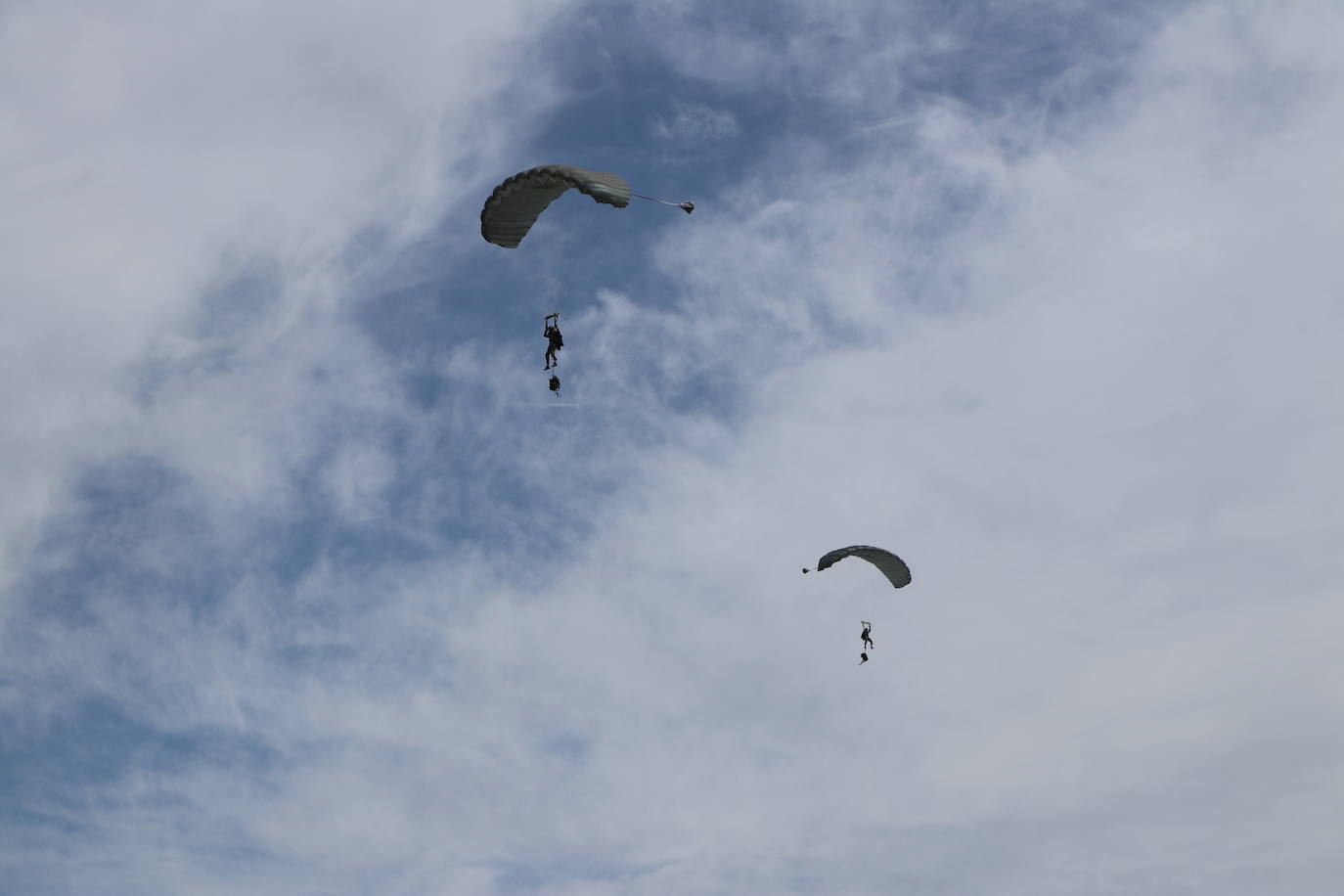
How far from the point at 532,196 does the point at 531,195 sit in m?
0.13

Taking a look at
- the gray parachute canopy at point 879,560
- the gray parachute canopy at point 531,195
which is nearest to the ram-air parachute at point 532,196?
the gray parachute canopy at point 531,195

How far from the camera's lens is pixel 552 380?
215 ft

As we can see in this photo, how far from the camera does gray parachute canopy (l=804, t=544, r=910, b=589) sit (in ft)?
239

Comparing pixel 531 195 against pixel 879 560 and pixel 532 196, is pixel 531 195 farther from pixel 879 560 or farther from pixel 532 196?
pixel 879 560

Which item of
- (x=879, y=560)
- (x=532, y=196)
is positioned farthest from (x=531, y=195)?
(x=879, y=560)

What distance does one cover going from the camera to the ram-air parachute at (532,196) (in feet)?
178

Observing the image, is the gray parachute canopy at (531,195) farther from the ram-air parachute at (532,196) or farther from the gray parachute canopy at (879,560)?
the gray parachute canopy at (879,560)

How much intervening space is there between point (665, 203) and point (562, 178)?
5904mm

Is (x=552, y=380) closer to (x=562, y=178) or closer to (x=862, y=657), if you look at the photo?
(x=562, y=178)

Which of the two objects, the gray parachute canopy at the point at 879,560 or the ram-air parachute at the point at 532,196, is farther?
the gray parachute canopy at the point at 879,560

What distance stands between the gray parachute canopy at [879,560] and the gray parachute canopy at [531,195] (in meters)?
22.0

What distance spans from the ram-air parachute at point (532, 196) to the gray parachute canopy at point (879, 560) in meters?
21.9

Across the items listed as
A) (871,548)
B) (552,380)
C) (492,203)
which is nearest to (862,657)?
Result: (871,548)

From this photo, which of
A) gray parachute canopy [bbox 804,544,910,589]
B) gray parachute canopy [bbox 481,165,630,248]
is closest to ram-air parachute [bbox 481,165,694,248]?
gray parachute canopy [bbox 481,165,630,248]
